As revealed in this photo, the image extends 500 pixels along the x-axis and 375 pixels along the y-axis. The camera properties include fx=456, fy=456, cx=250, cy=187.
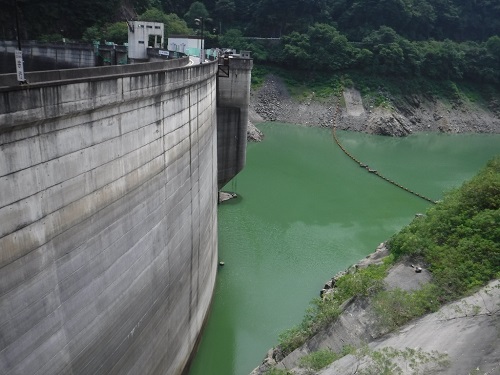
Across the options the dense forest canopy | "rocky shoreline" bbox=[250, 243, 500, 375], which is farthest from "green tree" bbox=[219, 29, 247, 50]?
"rocky shoreline" bbox=[250, 243, 500, 375]

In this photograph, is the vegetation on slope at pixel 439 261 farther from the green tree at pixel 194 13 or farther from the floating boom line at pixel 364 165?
the green tree at pixel 194 13

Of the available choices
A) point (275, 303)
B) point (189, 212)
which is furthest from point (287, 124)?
point (189, 212)

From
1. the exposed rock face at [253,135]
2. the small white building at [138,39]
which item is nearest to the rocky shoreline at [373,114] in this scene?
the exposed rock face at [253,135]

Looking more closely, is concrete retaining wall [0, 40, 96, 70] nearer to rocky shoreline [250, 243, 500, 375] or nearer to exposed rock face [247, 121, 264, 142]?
exposed rock face [247, 121, 264, 142]

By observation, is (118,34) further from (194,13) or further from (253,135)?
(194,13)

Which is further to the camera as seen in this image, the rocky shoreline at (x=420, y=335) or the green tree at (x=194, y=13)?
the green tree at (x=194, y=13)

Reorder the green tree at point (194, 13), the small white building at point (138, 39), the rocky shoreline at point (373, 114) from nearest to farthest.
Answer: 1. the small white building at point (138, 39)
2. the rocky shoreline at point (373, 114)
3. the green tree at point (194, 13)

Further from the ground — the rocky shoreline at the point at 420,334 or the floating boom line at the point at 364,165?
the rocky shoreline at the point at 420,334
